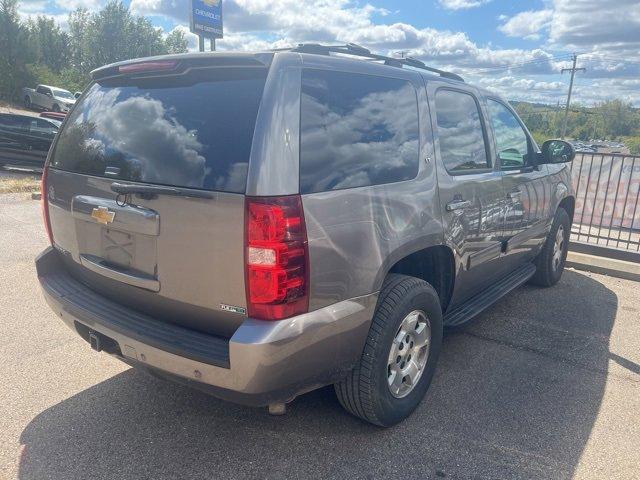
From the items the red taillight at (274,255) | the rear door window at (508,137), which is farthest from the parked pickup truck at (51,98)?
the red taillight at (274,255)

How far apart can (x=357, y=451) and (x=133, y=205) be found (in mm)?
1709

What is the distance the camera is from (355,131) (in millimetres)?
2592

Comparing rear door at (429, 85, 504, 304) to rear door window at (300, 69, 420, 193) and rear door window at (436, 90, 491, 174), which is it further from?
rear door window at (300, 69, 420, 193)

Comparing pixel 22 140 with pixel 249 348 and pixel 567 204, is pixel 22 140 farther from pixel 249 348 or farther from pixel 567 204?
pixel 249 348

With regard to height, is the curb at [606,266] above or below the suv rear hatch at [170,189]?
below

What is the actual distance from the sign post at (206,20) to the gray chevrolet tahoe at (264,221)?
12862mm

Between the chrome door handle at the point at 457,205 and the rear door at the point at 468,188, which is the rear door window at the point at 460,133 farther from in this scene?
the chrome door handle at the point at 457,205

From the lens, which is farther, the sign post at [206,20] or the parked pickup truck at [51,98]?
the parked pickup truck at [51,98]

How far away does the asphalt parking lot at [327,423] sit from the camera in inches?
103

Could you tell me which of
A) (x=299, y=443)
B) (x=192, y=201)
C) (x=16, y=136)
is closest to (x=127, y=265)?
(x=192, y=201)

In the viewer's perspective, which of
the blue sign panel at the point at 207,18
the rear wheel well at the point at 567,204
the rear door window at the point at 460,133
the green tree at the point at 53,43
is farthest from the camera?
the green tree at the point at 53,43

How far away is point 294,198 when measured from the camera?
2.20 m

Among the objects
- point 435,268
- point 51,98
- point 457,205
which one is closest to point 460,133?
point 457,205

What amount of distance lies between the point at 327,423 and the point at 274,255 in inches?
51.9
